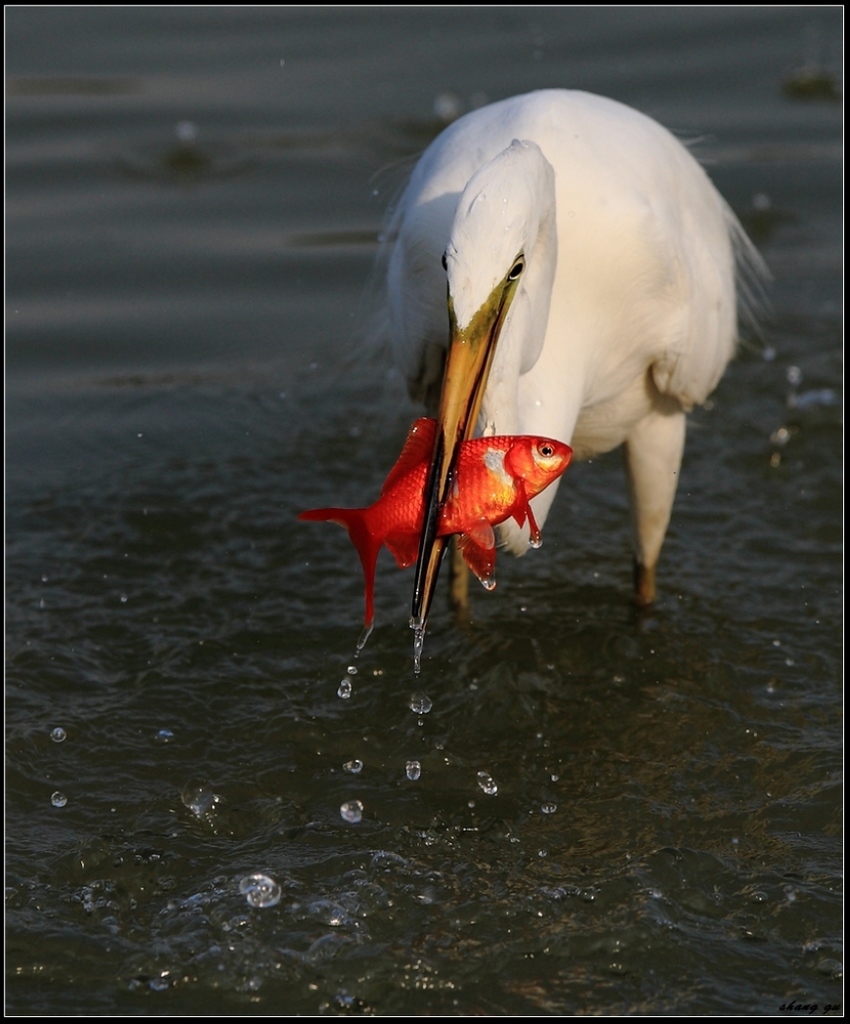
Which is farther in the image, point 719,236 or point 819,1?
point 819,1

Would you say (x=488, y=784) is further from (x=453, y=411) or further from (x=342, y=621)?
(x=453, y=411)

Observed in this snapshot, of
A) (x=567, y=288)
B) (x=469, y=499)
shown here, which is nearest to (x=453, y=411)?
(x=469, y=499)

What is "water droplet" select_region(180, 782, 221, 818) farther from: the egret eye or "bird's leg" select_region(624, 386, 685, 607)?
"bird's leg" select_region(624, 386, 685, 607)

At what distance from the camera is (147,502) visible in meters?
5.57

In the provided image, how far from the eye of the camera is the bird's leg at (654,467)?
480 centimetres

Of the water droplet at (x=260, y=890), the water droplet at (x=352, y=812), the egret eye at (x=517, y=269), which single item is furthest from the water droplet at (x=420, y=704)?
the egret eye at (x=517, y=269)

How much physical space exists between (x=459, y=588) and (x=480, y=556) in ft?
5.91

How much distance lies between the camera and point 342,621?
480cm

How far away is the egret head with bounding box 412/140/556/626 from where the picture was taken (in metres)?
3.05

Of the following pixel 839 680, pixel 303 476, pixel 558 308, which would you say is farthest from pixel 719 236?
pixel 303 476

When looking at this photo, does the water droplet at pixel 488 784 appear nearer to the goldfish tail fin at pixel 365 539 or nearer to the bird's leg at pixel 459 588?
the bird's leg at pixel 459 588

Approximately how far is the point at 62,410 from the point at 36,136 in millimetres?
2753

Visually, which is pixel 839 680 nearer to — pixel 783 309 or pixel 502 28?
pixel 783 309

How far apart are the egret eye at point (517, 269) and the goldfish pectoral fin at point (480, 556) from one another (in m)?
0.60
